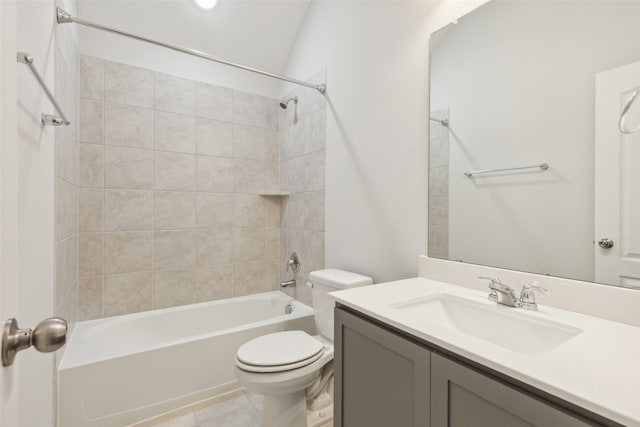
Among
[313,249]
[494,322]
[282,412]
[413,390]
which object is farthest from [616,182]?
[313,249]

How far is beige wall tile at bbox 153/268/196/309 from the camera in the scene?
2197 mm

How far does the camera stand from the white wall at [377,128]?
4.54 feet

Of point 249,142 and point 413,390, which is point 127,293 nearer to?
point 249,142

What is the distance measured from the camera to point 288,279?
2.53 metres

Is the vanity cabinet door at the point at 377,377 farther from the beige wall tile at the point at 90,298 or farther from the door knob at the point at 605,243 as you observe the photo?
the beige wall tile at the point at 90,298

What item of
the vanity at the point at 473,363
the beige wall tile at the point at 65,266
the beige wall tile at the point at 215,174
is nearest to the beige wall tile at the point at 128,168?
the beige wall tile at the point at 215,174

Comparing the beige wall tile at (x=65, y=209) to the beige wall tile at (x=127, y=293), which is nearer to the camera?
the beige wall tile at (x=65, y=209)

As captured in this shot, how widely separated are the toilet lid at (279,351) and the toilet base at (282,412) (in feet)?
0.70

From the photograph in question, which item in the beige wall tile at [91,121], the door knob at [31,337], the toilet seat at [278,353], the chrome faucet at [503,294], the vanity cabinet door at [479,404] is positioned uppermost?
the beige wall tile at [91,121]

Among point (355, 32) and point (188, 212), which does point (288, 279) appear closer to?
point (188, 212)

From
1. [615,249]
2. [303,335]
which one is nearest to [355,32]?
[615,249]

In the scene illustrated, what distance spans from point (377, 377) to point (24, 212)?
47.3 inches

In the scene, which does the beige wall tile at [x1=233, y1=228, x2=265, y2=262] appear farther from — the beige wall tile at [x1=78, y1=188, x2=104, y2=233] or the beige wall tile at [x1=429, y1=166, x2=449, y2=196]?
the beige wall tile at [x1=429, y1=166, x2=449, y2=196]

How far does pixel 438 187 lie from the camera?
1.31m
